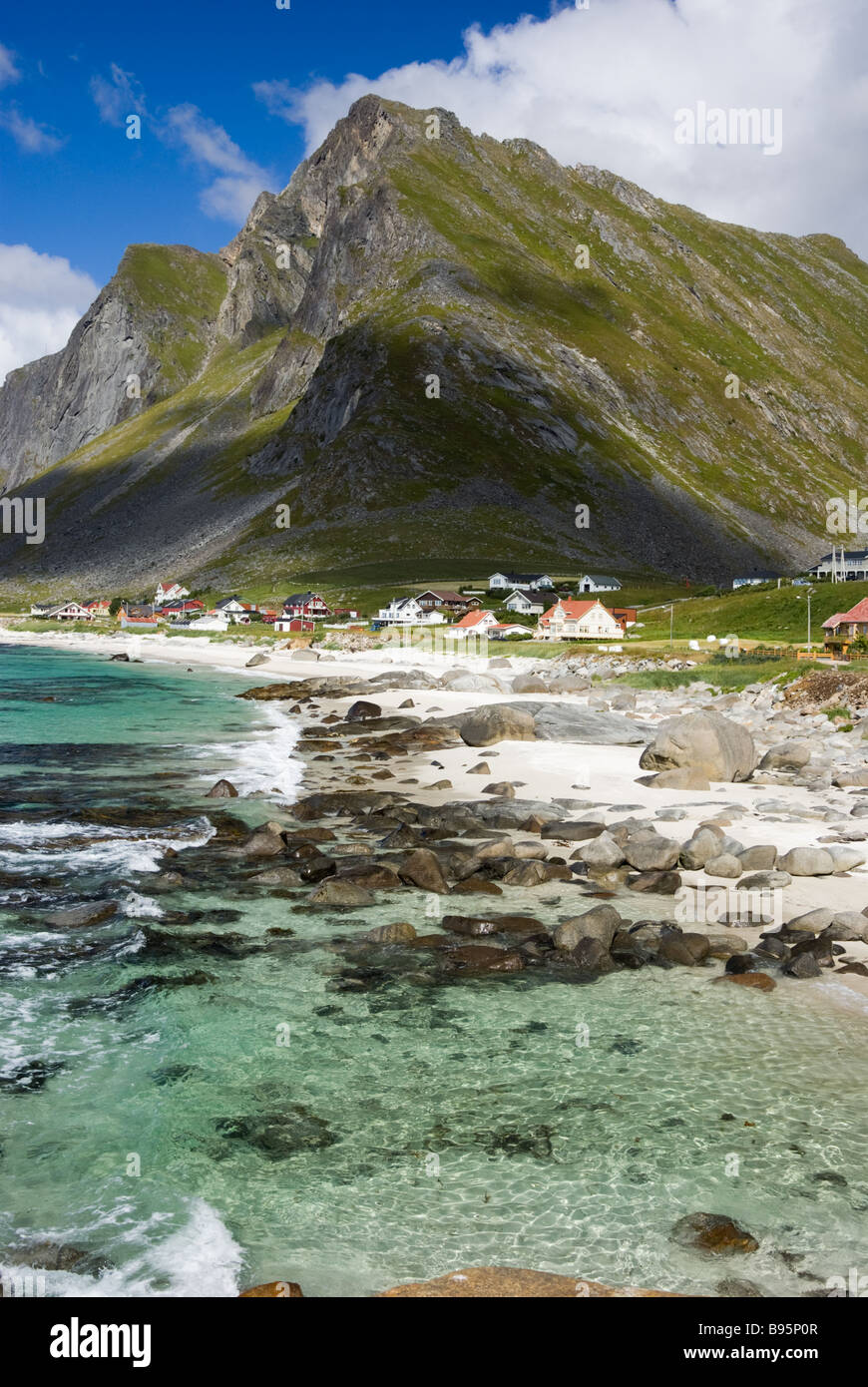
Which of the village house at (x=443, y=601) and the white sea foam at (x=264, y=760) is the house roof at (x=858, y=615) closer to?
the white sea foam at (x=264, y=760)

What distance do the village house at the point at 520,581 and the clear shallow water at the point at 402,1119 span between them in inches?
5888

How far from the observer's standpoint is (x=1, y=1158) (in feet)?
37.3

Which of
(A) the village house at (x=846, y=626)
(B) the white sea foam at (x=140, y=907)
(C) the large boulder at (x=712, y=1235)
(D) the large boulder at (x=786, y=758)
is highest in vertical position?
(A) the village house at (x=846, y=626)

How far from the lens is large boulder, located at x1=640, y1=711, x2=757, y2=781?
33.9 metres

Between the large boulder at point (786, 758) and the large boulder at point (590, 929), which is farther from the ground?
the large boulder at point (786, 758)

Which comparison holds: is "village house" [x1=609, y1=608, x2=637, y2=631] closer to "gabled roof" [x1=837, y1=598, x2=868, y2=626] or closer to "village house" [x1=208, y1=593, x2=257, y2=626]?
"gabled roof" [x1=837, y1=598, x2=868, y2=626]

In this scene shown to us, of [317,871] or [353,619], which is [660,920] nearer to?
[317,871]

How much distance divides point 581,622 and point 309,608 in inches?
2217

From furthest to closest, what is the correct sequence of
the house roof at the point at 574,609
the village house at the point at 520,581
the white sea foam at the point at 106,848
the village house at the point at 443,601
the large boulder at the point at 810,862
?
the village house at the point at 520,581, the village house at the point at 443,601, the house roof at the point at 574,609, the white sea foam at the point at 106,848, the large boulder at the point at 810,862

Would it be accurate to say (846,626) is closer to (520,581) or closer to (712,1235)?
(712,1235)

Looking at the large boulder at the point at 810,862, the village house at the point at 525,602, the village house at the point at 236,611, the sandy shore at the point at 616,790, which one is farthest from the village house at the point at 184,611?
the large boulder at the point at 810,862

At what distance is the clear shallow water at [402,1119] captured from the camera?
9.88 m

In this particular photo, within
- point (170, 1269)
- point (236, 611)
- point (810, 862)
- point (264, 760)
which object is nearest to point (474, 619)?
point (236, 611)

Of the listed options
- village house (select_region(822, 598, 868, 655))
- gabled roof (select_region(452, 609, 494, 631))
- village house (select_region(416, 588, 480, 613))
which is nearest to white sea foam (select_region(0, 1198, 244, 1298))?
village house (select_region(822, 598, 868, 655))
